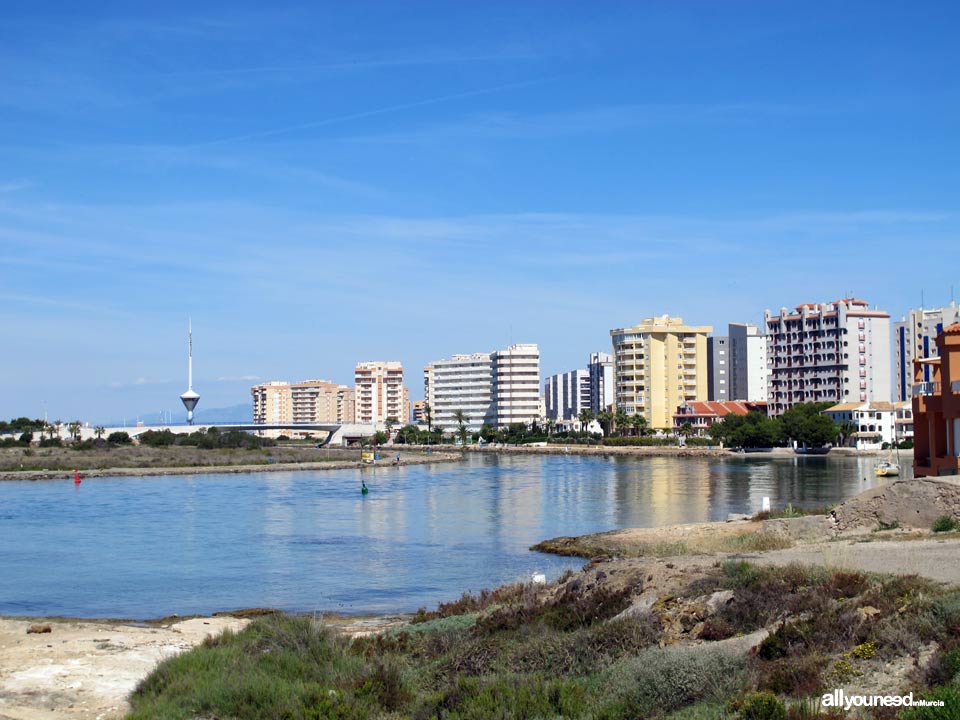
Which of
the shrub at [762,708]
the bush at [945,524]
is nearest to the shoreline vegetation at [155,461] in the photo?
the bush at [945,524]

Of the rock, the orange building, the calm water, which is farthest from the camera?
the orange building

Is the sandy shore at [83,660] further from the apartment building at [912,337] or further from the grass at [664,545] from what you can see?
the apartment building at [912,337]

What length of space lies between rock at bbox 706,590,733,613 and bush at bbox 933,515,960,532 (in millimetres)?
8981

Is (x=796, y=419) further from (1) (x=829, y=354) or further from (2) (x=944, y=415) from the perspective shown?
(2) (x=944, y=415)

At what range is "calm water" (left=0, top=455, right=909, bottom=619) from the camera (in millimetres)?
26906

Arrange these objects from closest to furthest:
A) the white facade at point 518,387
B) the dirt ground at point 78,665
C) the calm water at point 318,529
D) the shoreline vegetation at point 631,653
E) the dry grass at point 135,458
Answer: the shoreline vegetation at point 631,653 < the dirt ground at point 78,665 < the calm water at point 318,529 < the dry grass at point 135,458 < the white facade at point 518,387

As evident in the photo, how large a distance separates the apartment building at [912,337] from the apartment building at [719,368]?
32885mm

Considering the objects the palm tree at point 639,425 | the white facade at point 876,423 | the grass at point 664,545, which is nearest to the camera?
the grass at point 664,545

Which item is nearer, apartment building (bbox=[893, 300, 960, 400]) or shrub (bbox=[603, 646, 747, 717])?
shrub (bbox=[603, 646, 747, 717])

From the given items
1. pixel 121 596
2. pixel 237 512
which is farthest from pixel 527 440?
pixel 121 596

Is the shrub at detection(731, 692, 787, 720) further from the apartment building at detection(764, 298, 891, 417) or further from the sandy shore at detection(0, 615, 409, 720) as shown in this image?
the apartment building at detection(764, 298, 891, 417)

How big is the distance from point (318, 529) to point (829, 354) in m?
115

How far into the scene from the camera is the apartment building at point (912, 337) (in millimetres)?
A: 151500

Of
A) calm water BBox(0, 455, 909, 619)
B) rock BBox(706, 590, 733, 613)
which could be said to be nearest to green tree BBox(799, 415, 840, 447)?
calm water BBox(0, 455, 909, 619)
